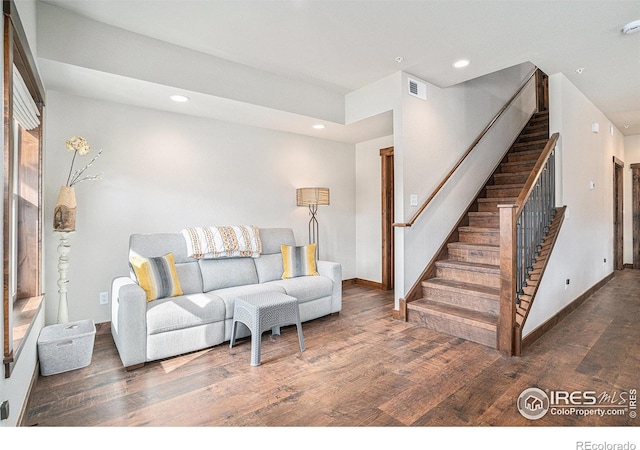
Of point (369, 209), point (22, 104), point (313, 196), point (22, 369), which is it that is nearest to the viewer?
point (22, 369)

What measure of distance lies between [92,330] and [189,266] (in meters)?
0.96

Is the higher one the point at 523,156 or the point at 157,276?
the point at 523,156

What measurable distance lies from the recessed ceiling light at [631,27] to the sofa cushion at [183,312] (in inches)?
156

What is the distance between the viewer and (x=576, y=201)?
153 inches

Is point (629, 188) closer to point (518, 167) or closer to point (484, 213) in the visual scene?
point (518, 167)

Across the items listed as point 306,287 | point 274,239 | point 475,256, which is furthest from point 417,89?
point 306,287

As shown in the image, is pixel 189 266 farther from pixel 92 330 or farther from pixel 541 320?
pixel 541 320

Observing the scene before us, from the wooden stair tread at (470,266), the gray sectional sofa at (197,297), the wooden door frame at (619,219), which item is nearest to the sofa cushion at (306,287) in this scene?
the gray sectional sofa at (197,297)

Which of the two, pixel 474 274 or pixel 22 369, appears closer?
pixel 22 369

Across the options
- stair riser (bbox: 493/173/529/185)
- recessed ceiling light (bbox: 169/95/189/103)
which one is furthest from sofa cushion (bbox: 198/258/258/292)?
stair riser (bbox: 493/173/529/185)

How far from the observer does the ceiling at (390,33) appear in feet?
7.98

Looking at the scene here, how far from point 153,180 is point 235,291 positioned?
1.47m
